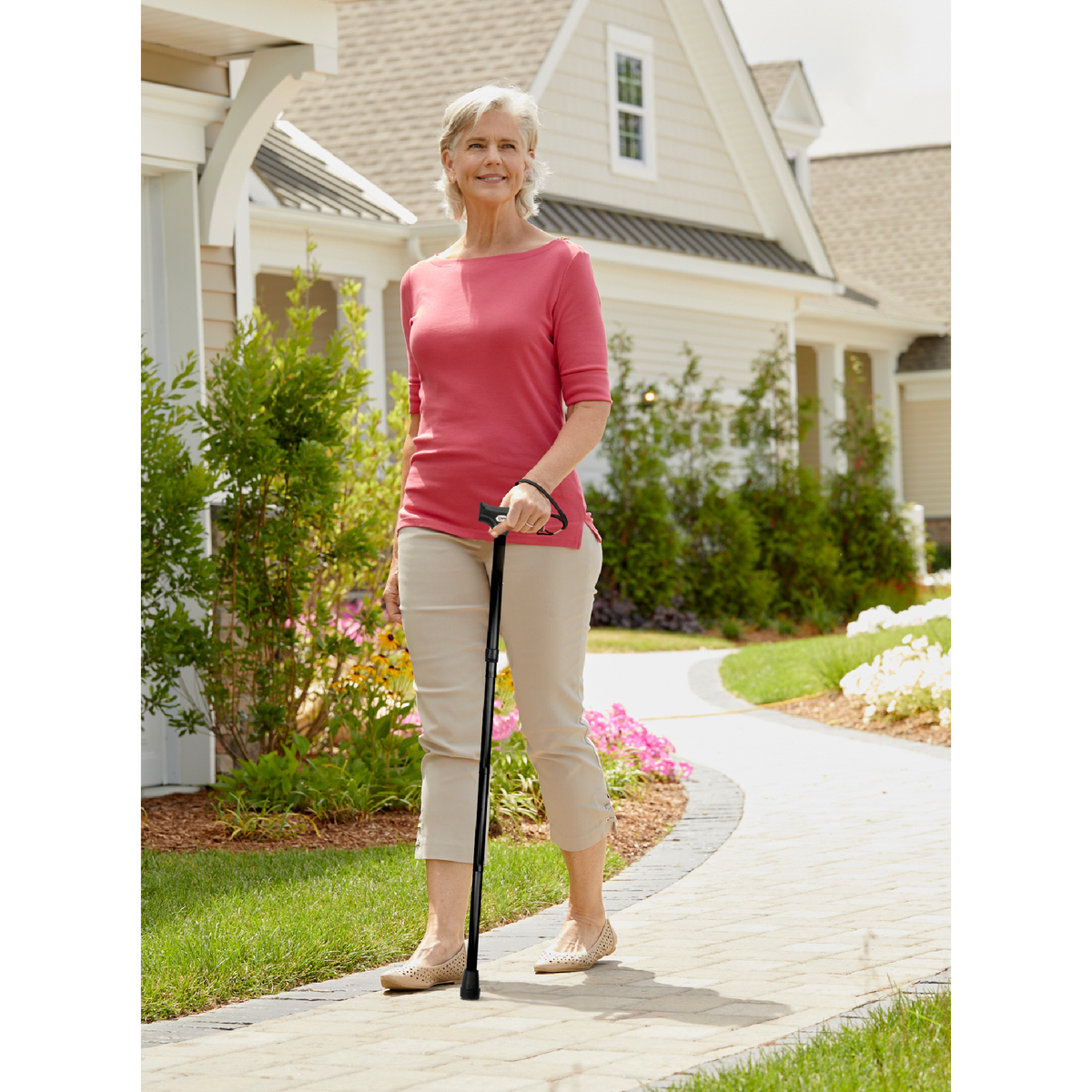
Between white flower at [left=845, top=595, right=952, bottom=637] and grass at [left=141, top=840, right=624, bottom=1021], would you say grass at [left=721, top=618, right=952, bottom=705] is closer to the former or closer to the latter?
white flower at [left=845, top=595, right=952, bottom=637]

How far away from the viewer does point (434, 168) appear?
15.0 meters

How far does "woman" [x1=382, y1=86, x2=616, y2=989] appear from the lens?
153 inches

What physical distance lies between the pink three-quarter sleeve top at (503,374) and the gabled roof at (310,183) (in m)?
8.67

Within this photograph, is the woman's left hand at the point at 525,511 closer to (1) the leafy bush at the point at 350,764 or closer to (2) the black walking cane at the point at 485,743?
(2) the black walking cane at the point at 485,743

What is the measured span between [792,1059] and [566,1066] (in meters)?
0.44

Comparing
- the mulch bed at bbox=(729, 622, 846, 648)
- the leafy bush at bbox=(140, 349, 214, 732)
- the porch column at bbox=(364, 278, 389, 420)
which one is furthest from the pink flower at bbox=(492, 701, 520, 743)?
the mulch bed at bbox=(729, 622, 846, 648)

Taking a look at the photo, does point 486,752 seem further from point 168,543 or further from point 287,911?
point 168,543

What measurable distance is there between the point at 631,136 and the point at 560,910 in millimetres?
13628

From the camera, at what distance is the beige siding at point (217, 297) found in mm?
7199

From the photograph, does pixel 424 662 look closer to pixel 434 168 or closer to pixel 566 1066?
pixel 566 1066

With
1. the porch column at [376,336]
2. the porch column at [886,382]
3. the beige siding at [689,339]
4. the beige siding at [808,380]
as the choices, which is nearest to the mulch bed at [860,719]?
the porch column at [376,336]
